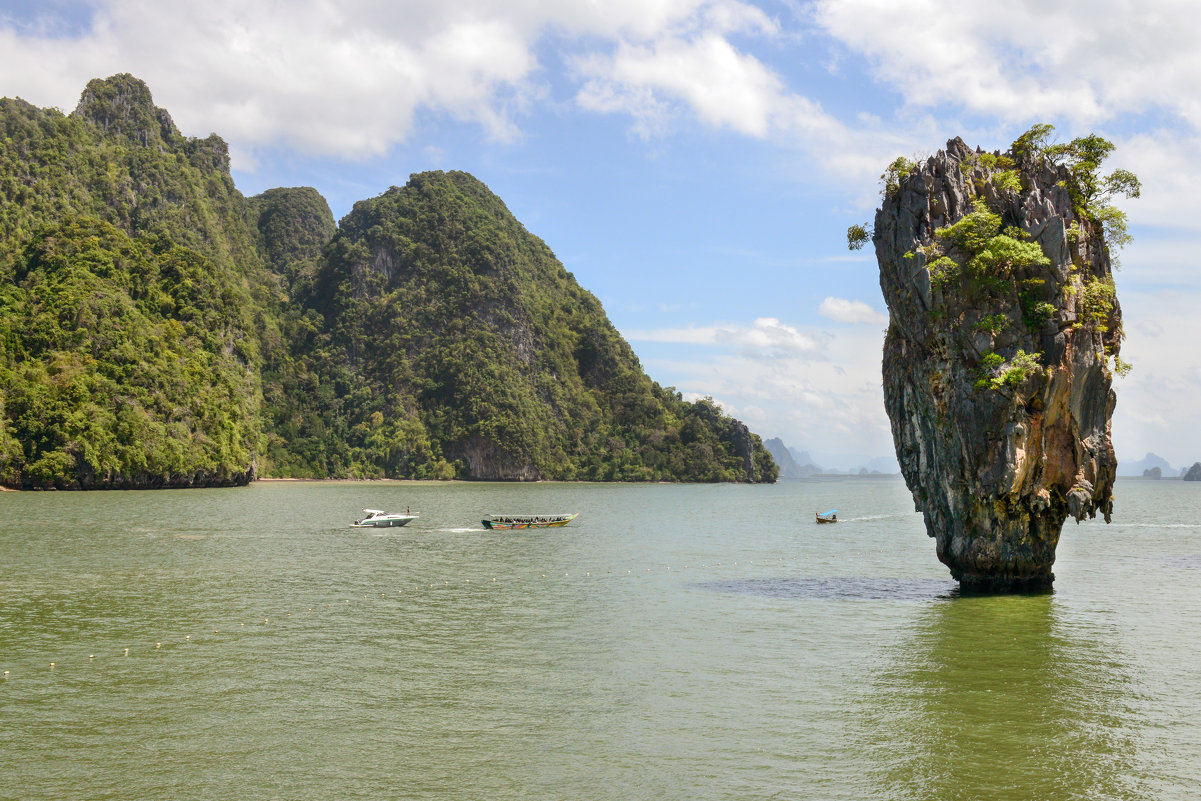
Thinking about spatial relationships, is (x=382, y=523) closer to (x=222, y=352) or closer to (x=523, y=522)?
(x=523, y=522)

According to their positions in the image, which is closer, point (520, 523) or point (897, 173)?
point (897, 173)

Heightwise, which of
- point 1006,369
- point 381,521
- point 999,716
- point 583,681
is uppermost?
point 1006,369

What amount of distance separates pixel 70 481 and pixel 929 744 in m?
99.7

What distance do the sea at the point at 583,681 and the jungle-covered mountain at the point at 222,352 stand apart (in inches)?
2691

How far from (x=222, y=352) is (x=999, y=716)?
127 meters

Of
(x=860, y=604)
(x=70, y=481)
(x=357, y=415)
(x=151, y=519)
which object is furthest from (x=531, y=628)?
(x=357, y=415)

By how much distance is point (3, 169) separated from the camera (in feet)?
414

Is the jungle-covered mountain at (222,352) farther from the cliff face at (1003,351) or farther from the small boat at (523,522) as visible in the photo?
the cliff face at (1003,351)

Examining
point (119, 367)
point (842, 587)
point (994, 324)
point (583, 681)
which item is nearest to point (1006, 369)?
point (994, 324)

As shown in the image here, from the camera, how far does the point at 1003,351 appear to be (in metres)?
28.8

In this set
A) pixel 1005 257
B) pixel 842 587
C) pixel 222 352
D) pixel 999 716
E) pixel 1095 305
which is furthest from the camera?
pixel 222 352

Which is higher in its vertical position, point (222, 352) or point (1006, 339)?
point (222, 352)

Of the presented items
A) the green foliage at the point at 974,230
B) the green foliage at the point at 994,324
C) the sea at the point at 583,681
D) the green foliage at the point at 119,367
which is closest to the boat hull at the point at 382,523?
the sea at the point at 583,681

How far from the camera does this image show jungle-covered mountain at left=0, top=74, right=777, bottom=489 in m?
100
